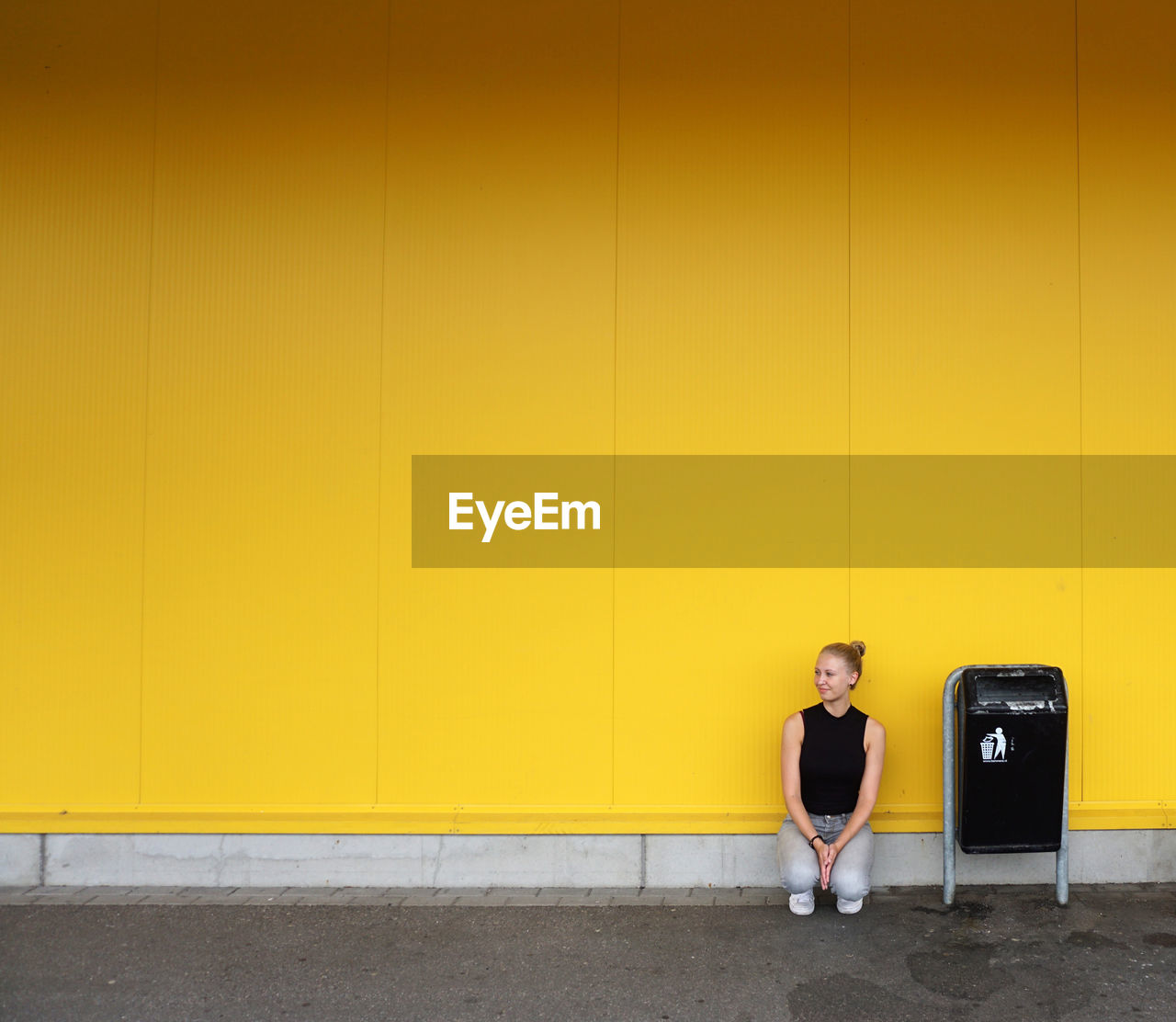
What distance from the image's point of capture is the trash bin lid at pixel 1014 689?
4277 millimetres

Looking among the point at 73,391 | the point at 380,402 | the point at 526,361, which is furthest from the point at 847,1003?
the point at 73,391

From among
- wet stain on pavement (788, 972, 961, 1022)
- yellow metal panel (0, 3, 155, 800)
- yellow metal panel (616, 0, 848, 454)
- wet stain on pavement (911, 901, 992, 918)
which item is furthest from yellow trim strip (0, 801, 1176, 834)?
yellow metal panel (616, 0, 848, 454)

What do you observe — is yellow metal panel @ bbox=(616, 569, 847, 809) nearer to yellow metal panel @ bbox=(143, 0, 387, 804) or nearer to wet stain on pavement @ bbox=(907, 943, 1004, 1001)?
wet stain on pavement @ bbox=(907, 943, 1004, 1001)

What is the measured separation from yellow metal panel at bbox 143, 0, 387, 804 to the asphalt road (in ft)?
2.49

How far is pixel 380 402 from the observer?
4.73 m

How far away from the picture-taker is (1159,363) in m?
4.75

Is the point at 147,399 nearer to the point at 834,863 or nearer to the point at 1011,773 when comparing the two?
the point at 834,863

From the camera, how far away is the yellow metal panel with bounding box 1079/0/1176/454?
4.75 meters

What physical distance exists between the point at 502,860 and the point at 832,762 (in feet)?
5.58

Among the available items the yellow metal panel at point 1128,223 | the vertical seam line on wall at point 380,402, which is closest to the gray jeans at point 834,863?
the vertical seam line on wall at point 380,402

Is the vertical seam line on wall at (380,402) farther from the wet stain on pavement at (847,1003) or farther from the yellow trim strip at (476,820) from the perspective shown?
the wet stain on pavement at (847,1003)

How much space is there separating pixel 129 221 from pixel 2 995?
3589 mm

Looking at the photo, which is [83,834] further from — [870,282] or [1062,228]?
[1062,228]

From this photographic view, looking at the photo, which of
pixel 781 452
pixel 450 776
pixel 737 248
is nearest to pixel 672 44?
pixel 737 248
